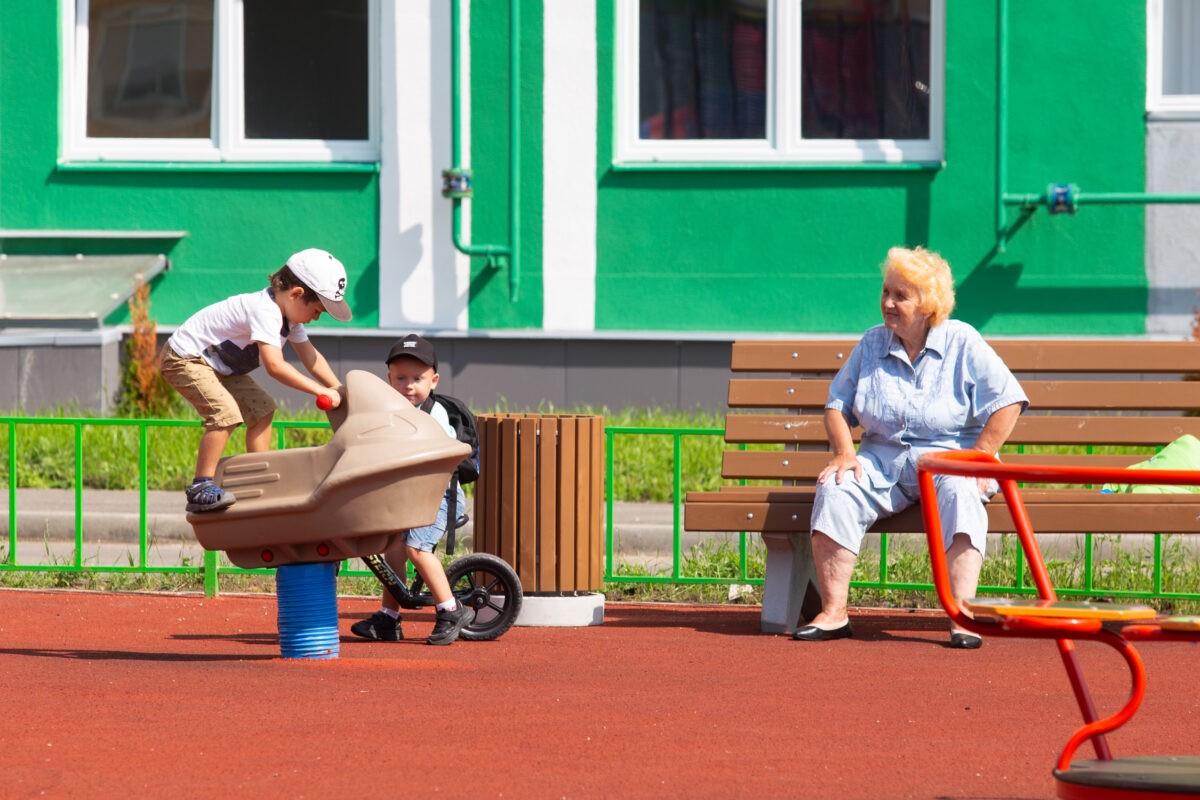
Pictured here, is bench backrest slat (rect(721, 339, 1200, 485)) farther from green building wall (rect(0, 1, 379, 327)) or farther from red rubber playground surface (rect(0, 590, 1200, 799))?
green building wall (rect(0, 1, 379, 327))

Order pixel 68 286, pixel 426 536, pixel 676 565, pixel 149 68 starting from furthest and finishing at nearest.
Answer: pixel 149 68 < pixel 68 286 < pixel 676 565 < pixel 426 536

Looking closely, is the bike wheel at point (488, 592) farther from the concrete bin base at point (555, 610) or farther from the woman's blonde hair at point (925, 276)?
the woman's blonde hair at point (925, 276)

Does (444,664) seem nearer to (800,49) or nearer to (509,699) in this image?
(509,699)

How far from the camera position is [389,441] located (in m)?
5.82

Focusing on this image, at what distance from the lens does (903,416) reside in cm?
678

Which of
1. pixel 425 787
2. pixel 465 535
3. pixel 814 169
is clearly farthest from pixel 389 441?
pixel 814 169

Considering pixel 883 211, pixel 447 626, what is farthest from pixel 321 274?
pixel 883 211

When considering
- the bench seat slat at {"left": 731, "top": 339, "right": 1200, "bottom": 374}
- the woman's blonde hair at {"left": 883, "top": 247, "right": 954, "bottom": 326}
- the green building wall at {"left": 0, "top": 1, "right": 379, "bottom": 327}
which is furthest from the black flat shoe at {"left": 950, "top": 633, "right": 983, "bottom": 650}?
the green building wall at {"left": 0, "top": 1, "right": 379, "bottom": 327}

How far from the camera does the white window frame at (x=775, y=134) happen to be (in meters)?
12.1

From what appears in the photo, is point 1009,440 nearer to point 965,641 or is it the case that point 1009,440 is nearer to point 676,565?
point 965,641

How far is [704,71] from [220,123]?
3295 mm

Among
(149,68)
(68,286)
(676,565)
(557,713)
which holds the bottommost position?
(557,713)

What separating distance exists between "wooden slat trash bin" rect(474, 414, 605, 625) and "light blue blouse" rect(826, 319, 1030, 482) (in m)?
0.98

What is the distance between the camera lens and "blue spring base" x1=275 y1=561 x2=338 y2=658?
6.06 meters
